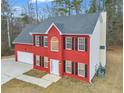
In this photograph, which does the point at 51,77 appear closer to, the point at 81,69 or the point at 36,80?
the point at 36,80

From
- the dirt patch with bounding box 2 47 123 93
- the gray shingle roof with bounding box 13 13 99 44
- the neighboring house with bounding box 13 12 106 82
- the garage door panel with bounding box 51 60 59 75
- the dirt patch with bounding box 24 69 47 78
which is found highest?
the gray shingle roof with bounding box 13 13 99 44

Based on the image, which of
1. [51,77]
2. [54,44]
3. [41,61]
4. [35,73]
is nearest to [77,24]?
[54,44]

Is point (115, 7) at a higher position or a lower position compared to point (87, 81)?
higher

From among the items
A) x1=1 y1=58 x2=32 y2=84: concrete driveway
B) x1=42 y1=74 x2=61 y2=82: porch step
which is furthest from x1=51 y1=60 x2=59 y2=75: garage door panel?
x1=1 y1=58 x2=32 y2=84: concrete driveway

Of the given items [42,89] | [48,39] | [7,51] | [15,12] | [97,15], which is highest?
[15,12]

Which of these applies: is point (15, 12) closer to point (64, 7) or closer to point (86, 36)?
point (64, 7)

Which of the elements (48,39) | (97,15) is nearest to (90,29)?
(97,15)

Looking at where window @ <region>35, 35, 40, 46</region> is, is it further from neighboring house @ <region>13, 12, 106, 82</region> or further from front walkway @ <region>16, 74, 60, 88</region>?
front walkway @ <region>16, 74, 60, 88</region>
